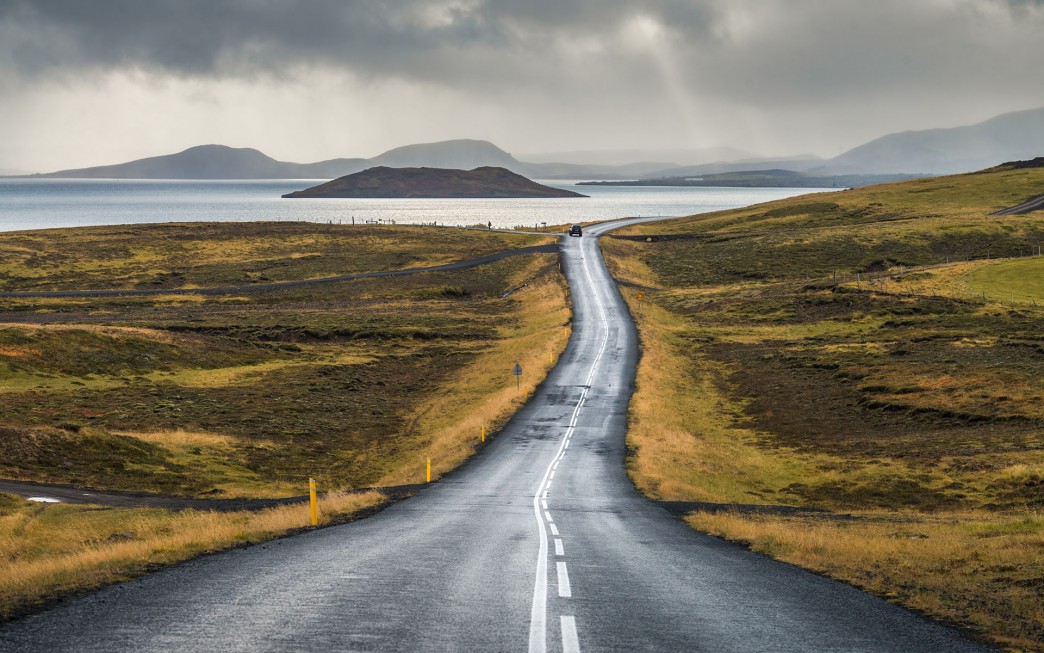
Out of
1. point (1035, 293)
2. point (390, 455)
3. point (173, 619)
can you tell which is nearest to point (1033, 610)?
point (173, 619)

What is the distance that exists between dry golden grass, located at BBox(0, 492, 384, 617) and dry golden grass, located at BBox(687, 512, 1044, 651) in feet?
32.7

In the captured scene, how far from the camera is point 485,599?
37.6 feet

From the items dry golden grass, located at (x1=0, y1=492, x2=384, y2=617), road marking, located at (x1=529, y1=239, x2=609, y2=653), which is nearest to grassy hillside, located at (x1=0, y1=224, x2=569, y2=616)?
dry golden grass, located at (x1=0, y1=492, x2=384, y2=617)

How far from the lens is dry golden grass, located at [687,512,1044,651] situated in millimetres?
11164

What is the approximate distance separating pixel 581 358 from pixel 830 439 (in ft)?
72.0

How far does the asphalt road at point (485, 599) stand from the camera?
948 centimetres

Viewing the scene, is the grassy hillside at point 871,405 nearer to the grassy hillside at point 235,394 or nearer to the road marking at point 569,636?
the road marking at point 569,636

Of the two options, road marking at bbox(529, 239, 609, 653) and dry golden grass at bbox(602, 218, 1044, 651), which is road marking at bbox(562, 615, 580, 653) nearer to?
road marking at bbox(529, 239, 609, 653)

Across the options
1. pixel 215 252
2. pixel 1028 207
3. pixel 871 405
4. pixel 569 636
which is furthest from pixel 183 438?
pixel 1028 207

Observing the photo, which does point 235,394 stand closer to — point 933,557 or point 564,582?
point 564,582

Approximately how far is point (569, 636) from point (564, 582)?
9.71 ft

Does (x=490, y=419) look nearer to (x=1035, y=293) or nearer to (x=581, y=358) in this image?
(x=581, y=358)

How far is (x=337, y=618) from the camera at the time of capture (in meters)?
10.2

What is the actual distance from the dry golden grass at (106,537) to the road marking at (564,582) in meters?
6.45
